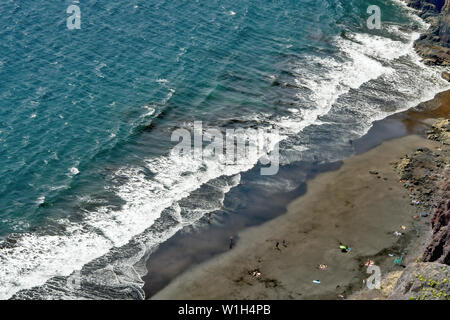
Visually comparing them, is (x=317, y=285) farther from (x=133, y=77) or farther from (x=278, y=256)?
(x=133, y=77)

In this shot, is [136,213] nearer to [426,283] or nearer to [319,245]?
[319,245]

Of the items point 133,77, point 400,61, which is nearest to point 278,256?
point 133,77

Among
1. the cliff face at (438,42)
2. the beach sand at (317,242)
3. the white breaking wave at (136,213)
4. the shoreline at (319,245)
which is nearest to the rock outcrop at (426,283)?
the shoreline at (319,245)

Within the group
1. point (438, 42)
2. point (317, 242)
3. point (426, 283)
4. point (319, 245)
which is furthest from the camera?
point (438, 42)

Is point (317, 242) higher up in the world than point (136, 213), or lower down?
higher up

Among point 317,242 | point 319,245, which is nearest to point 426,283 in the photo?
point 319,245

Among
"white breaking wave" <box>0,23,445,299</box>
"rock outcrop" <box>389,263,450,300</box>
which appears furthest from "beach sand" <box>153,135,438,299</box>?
"rock outcrop" <box>389,263,450,300</box>

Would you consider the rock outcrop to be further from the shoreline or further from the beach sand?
the beach sand
